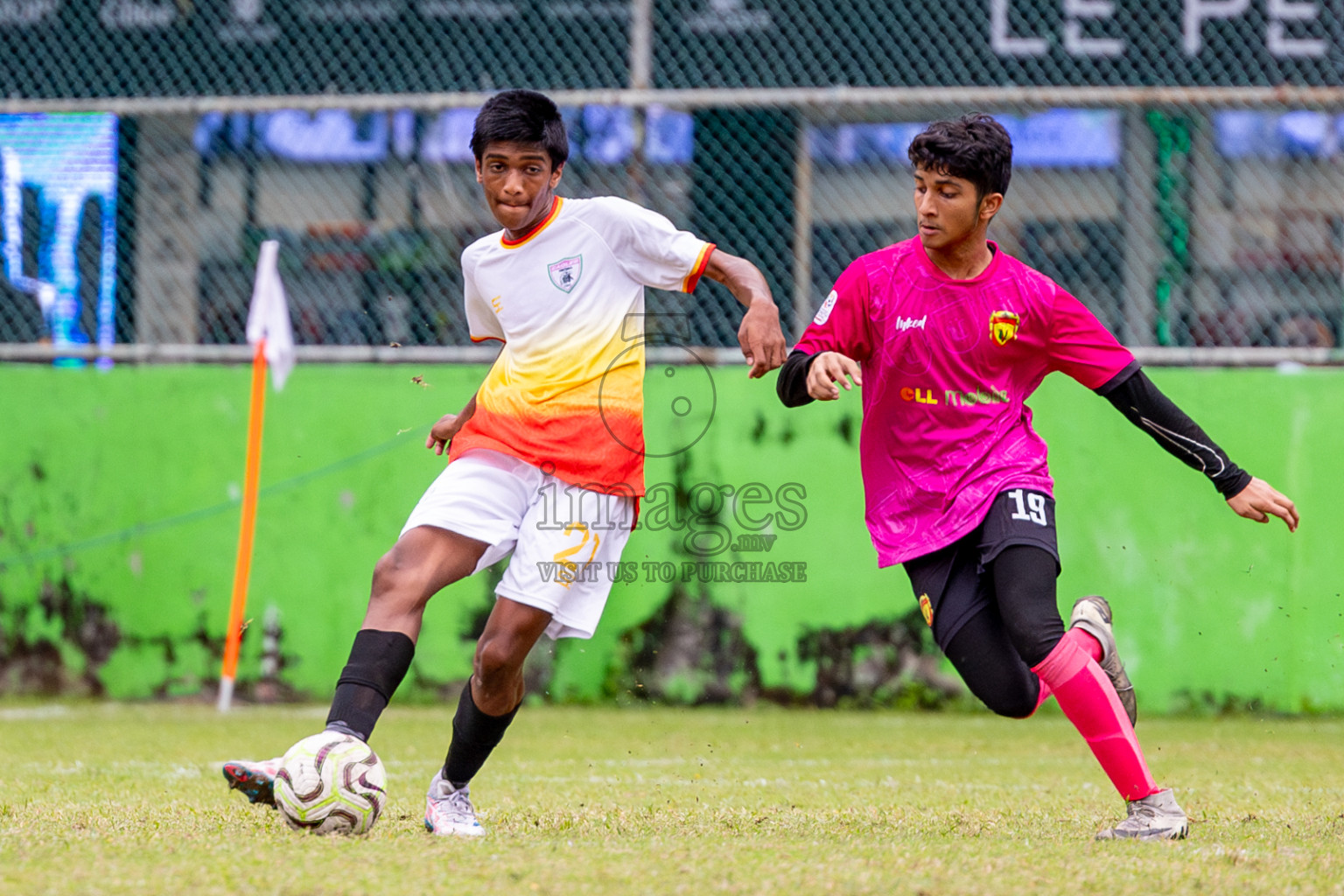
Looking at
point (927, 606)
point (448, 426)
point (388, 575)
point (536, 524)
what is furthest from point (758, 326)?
point (388, 575)

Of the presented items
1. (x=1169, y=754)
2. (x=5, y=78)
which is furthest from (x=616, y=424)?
(x=5, y=78)

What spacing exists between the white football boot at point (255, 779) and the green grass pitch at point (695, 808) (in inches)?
4.3

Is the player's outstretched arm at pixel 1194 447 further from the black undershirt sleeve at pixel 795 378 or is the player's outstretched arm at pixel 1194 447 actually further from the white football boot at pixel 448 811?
the white football boot at pixel 448 811

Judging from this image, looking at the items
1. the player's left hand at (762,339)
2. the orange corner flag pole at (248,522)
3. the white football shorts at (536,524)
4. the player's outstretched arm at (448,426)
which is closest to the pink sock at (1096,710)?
the player's left hand at (762,339)

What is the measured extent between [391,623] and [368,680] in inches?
6.3

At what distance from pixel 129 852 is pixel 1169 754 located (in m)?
4.20

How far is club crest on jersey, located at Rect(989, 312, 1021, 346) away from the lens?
3961 mm

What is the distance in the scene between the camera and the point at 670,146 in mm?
7859

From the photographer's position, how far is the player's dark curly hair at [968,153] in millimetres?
3877

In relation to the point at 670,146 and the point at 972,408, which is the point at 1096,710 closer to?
the point at 972,408

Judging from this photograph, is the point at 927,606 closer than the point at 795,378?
No

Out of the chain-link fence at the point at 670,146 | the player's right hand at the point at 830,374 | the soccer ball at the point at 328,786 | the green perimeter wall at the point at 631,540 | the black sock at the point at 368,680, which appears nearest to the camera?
the soccer ball at the point at 328,786

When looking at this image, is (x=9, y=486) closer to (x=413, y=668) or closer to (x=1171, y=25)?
(x=413, y=668)

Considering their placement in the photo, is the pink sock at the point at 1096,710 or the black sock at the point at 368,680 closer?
the black sock at the point at 368,680
